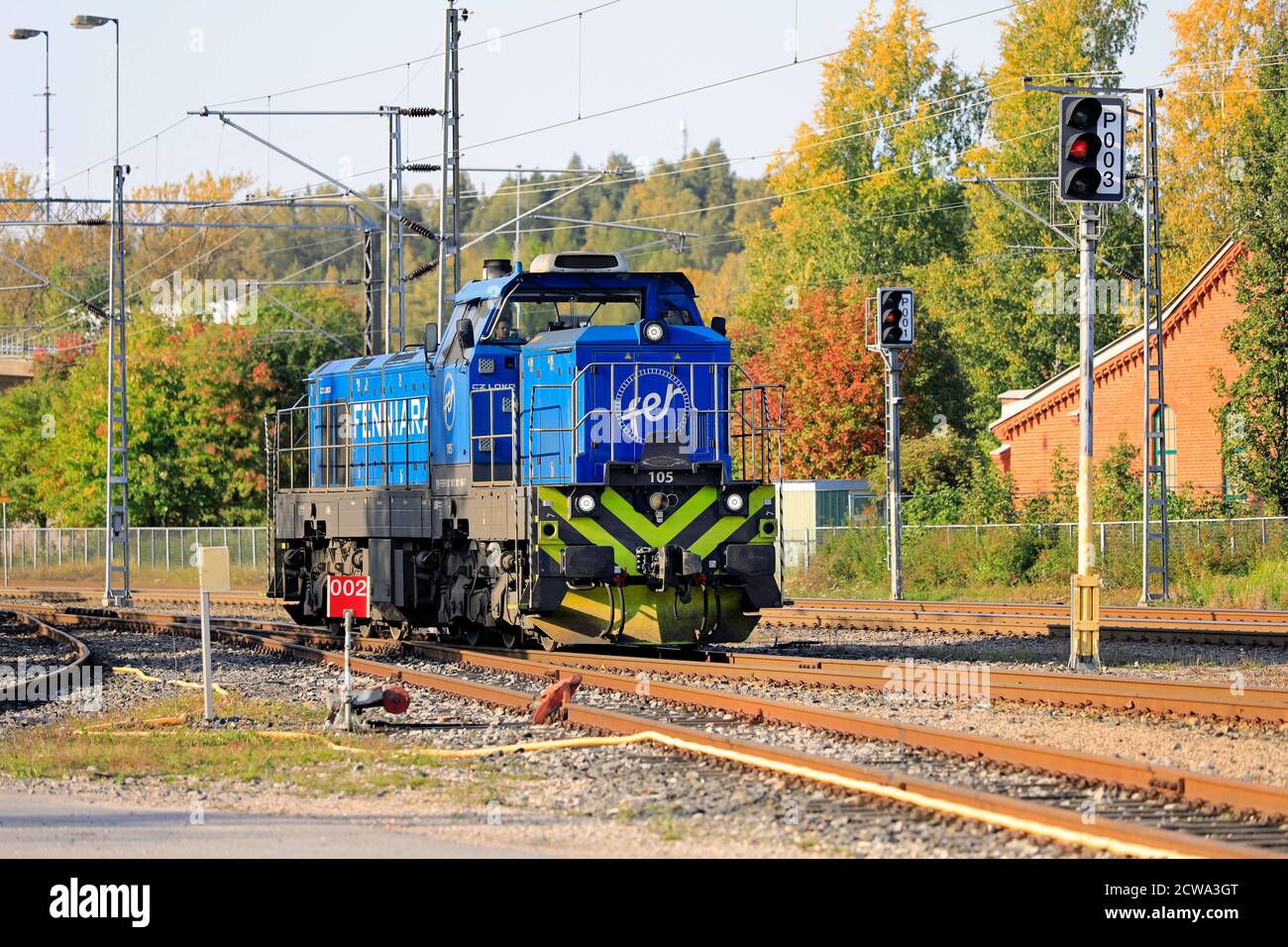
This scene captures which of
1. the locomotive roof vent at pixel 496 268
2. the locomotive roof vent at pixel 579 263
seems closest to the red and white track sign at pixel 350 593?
the locomotive roof vent at pixel 579 263

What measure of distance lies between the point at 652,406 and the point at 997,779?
8266 millimetres

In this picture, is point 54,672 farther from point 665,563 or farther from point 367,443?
point 665,563

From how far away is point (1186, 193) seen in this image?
59062mm

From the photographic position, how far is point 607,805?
9.45 meters

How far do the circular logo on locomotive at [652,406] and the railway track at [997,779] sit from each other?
3.51 metres

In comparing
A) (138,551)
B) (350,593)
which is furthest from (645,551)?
(138,551)

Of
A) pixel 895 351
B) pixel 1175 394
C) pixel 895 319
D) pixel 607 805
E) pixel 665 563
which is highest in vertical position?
pixel 895 319

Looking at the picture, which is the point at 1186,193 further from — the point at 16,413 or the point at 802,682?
the point at 802,682

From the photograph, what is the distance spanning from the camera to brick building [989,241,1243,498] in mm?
40062

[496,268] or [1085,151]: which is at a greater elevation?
[1085,151]

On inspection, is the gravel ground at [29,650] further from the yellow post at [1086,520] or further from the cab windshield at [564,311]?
the yellow post at [1086,520]

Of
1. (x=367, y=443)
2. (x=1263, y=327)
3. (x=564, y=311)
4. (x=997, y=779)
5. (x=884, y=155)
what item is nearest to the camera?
(x=997, y=779)

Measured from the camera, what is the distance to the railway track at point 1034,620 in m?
19.8
